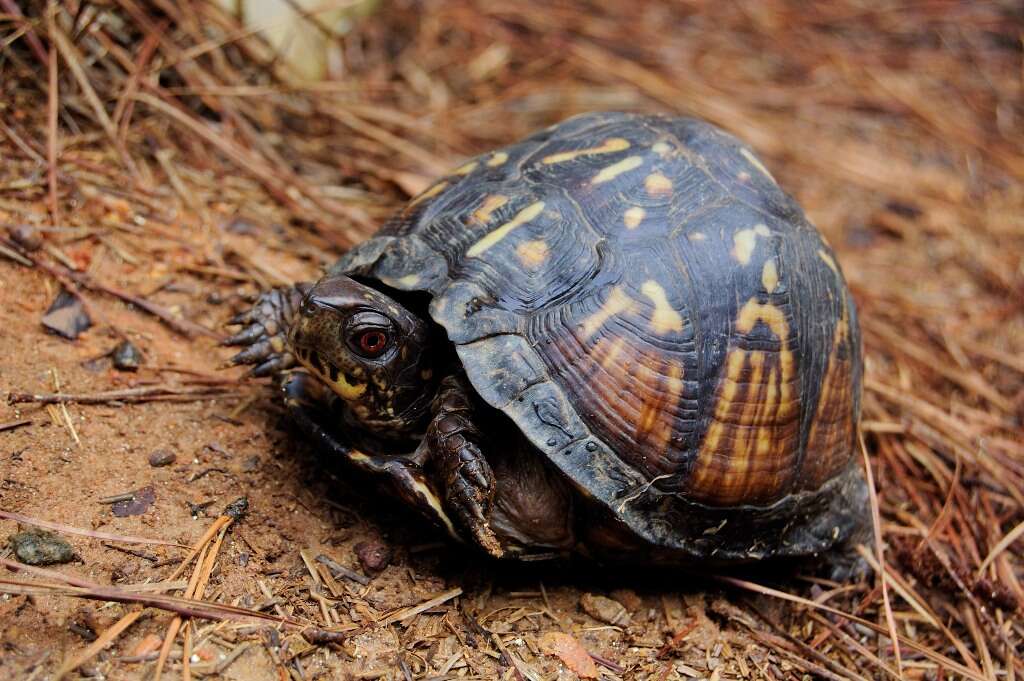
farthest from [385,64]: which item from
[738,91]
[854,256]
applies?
[854,256]

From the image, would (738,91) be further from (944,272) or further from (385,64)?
(385,64)

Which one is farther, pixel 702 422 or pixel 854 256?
pixel 854 256

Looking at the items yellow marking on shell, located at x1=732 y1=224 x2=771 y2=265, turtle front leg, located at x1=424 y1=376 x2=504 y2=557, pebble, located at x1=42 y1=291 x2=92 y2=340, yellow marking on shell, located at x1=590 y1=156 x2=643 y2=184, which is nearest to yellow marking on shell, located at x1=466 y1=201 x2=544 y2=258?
yellow marking on shell, located at x1=590 y1=156 x2=643 y2=184

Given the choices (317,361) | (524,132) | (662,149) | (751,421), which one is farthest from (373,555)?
(524,132)

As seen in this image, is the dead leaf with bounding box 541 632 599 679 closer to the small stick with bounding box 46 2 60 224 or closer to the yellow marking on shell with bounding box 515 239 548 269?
the yellow marking on shell with bounding box 515 239 548 269

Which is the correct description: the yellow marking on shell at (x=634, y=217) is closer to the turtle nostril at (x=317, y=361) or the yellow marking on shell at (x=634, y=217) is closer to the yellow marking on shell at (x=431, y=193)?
the yellow marking on shell at (x=431, y=193)

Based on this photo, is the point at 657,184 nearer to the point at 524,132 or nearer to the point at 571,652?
the point at 571,652

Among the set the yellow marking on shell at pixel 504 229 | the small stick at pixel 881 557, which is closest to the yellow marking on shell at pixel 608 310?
the yellow marking on shell at pixel 504 229
